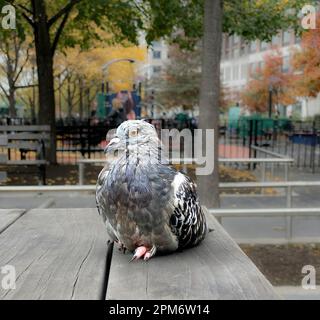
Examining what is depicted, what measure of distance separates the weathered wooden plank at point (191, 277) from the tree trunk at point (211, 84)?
12.1 ft

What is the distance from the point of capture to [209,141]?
18.9 ft

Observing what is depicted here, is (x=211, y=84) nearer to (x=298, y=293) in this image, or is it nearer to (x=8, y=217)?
(x=298, y=293)

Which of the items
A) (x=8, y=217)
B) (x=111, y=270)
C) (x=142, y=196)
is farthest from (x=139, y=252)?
(x=8, y=217)

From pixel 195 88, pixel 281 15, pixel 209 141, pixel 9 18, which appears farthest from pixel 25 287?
pixel 195 88

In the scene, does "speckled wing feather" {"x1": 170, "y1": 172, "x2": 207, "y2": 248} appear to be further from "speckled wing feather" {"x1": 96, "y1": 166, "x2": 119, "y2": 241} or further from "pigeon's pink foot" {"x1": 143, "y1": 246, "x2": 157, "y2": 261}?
"speckled wing feather" {"x1": 96, "y1": 166, "x2": 119, "y2": 241}

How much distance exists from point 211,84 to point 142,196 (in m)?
4.05

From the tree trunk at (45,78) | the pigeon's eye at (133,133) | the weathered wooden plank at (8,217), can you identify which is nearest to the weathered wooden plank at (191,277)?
the pigeon's eye at (133,133)

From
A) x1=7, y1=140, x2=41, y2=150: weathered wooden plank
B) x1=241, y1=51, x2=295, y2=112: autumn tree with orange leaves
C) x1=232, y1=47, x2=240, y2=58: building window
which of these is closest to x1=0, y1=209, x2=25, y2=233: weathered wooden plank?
x1=7, y1=140, x2=41, y2=150: weathered wooden plank

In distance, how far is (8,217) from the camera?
2818mm

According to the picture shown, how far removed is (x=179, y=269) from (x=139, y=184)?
1.17ft

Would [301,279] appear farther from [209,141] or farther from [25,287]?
[25,287]

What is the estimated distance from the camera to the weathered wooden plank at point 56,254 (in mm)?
1604

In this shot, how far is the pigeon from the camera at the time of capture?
1.79 metres
